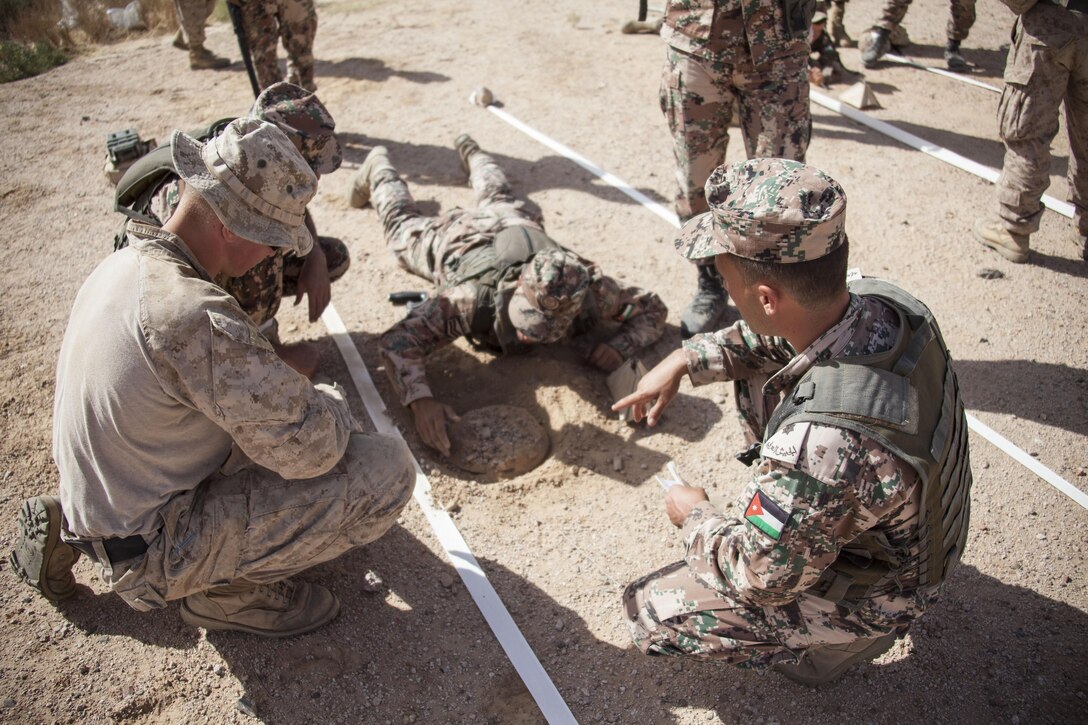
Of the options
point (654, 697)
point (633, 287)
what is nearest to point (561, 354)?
point (633, 287)

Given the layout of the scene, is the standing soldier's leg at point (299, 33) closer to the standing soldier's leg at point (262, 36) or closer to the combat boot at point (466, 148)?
the standing soldier's leg at point (262, 36)

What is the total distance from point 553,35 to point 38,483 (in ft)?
23.6

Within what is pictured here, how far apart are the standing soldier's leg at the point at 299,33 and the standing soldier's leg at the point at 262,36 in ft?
0.29

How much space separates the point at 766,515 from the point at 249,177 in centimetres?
189

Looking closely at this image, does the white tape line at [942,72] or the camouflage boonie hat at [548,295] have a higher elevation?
the camouflage boonie hat at [548,295]

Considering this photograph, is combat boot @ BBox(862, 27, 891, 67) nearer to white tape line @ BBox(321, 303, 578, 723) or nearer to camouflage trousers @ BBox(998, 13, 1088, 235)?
camouflage trousers @ BBox(998, 13, 1088, 235)

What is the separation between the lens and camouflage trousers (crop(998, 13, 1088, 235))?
4.48m

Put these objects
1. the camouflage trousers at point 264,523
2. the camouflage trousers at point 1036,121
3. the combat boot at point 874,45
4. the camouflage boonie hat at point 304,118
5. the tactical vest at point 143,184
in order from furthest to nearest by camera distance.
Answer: the combat boot at point 874,45, the camouflage trousers at point 1036,121, the camouflage boonie hat at point 304,118, the tactical vest at point 143,184, the camouflage trousers at point 264,523

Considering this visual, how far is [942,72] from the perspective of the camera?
7.70m

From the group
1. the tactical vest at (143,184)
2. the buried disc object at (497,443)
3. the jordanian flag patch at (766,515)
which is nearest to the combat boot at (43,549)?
the tactical vest at (143,184)

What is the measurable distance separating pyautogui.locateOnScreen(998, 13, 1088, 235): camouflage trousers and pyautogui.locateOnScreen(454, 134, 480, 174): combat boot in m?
3.60

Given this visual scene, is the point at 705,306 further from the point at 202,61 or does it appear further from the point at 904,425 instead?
the point at 202,61

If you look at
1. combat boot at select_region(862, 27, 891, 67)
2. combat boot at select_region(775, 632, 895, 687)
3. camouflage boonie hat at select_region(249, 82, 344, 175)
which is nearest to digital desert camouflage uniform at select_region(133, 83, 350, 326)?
camouflage boonie hat at select_region(249, 82, 344, 175)

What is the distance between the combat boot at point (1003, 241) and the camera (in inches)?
198
